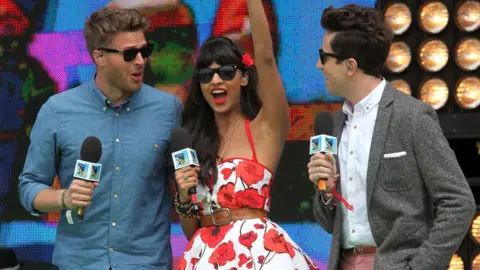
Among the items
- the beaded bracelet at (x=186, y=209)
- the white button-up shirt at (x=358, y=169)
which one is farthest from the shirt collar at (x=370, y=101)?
the beaded bracelet at (x=186, y=209)

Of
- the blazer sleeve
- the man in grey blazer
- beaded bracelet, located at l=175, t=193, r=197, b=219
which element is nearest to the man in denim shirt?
beaded bracelet, located at l=175, t=193, r=197, b=219

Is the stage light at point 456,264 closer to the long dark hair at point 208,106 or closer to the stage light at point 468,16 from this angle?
the stage light at point 468,16

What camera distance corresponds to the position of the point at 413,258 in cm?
363

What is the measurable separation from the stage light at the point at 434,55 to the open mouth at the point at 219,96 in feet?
5.54

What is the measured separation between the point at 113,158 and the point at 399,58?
2.04 m

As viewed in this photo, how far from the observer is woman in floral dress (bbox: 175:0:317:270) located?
161 inches

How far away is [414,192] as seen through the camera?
3.69 m

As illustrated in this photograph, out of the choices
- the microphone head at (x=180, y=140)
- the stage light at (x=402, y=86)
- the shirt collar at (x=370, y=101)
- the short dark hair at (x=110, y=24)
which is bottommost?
the stage light at (x=402, y=86)

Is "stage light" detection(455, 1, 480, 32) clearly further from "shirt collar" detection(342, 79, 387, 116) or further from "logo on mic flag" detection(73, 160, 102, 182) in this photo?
"logo on mic flag" detection(73, 160, 102, 182)

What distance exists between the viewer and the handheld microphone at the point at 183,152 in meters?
3.83

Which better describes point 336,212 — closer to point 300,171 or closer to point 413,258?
point 413,258

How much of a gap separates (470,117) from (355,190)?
6.25ft

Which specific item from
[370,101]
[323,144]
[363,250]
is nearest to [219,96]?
[370,101]

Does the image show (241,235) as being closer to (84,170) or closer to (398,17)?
(84,170)
